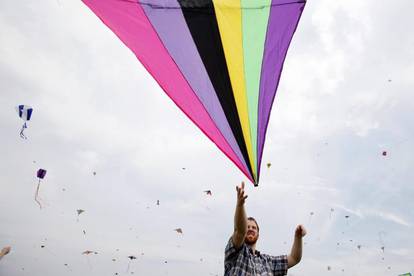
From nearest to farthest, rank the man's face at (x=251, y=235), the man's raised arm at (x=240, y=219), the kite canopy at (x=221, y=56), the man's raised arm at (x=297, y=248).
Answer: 1. the man's raised arm at (x=240, y=219)
2. the man's face at (x=251, y=235)
3. the man's raised arm at (x=297, y=248)
4. the kite canopy at (x=221, y=56)

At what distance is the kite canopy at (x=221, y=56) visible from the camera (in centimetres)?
349

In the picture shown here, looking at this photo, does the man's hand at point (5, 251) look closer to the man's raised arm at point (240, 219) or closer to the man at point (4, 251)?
the man at point (4, 251)

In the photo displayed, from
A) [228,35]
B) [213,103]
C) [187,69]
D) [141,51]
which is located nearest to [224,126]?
[213,103]

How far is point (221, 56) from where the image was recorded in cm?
371

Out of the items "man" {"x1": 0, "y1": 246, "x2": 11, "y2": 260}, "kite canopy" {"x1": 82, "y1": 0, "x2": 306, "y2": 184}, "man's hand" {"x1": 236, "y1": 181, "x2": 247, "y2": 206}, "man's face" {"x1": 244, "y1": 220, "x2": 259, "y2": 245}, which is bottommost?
"man" {"x1": 0, "y1": 246, "x2": 11, "y2": 260}

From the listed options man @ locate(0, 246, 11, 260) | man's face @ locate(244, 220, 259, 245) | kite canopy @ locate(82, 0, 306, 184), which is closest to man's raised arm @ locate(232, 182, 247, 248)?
man's face @ locate(244, 220, 259, 245)

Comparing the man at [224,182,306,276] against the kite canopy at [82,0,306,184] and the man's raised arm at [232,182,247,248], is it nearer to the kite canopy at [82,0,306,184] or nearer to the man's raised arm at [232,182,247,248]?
the man's raised arm at [232,182,247,248]

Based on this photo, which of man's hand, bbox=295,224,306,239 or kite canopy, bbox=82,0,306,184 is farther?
kite canopy, bbox=82,0,306,184

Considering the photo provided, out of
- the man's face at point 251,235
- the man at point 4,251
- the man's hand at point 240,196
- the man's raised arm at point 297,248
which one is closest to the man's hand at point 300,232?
the man's raised arm at point 297,248

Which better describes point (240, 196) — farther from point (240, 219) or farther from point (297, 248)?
point (297, 248)

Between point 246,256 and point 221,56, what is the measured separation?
217cm

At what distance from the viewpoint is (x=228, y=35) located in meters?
3.63

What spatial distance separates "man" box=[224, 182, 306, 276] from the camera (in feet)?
8.05

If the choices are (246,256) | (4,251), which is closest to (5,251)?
(4,251)
